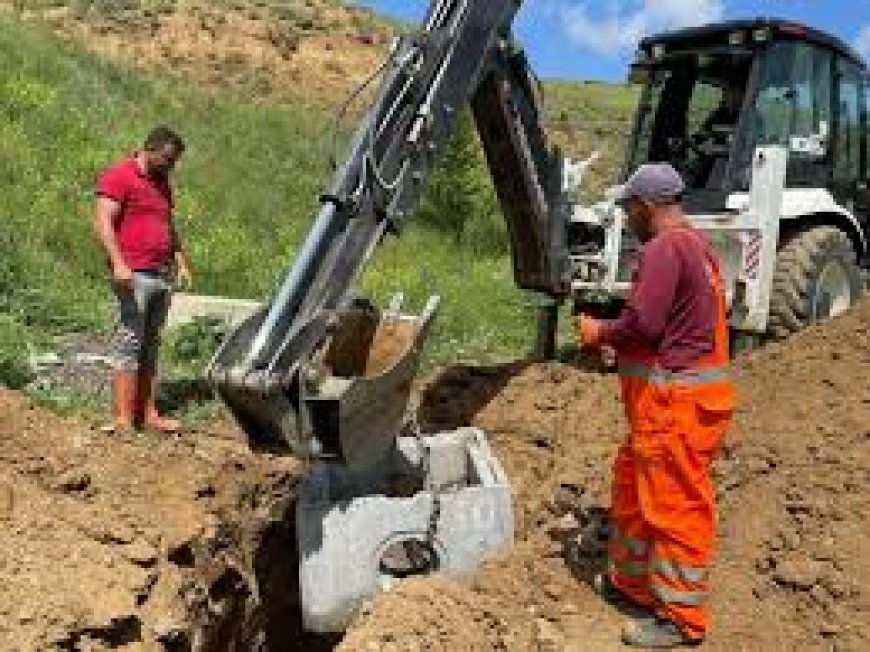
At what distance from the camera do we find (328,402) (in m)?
5.48

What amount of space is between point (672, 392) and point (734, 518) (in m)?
1.40

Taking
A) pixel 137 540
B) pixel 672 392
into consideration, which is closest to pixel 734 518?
pixel 672 392

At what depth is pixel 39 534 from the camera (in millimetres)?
5461

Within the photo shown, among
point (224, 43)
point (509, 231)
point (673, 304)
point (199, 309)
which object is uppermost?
point (224, 43)

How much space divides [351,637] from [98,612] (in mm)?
954

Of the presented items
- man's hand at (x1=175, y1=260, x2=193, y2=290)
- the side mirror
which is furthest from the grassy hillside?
the side mirror

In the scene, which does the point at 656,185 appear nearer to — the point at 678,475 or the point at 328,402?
the point at 678,475

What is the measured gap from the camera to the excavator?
5691mm

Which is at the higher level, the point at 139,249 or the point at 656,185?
the point at 656,185

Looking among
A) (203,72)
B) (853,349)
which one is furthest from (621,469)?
(203,72)

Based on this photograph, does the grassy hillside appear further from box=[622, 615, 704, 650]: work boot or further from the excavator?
box=[622, 615, 704, 650]: work boot

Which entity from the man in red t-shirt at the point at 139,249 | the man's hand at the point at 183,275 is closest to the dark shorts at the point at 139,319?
the man in red t-shirt at the point at 139,249

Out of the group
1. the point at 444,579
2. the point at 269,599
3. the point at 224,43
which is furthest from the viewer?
the point at 224,43

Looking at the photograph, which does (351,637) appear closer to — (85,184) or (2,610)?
(2,610)
